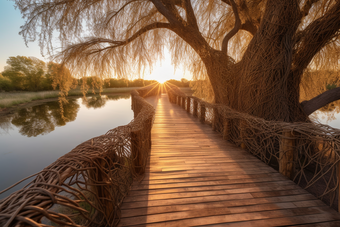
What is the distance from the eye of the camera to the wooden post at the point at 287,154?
2420mm

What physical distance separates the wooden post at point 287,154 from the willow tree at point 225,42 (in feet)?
6.07

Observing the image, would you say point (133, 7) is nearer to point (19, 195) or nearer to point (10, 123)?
point (19, 195)

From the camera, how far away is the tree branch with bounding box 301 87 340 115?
13.7ft

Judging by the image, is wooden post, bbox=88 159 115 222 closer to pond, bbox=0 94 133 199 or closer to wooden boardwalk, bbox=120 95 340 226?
Result: wooden boardwalk, bbox=120 95 340 226

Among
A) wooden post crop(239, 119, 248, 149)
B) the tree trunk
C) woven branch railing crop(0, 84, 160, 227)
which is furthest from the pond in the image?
the tree trunk

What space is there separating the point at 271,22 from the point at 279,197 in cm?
439

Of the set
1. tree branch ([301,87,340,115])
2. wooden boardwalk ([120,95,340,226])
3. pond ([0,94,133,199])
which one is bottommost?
pond ([0,94,133,199])

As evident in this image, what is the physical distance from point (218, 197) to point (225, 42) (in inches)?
204

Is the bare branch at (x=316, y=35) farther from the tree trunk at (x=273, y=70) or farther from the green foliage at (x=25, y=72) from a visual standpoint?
the green foliage at (x=25, y=72)

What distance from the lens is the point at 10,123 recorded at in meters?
14.3

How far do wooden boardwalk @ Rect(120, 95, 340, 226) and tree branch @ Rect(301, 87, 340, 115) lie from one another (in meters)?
3.15

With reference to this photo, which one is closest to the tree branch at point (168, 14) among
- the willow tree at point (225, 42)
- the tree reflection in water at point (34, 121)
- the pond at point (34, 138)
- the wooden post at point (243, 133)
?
the willow tree at point (225, 42)

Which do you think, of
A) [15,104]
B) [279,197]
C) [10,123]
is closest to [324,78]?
[279,197]

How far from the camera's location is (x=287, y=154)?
8.10 ft
